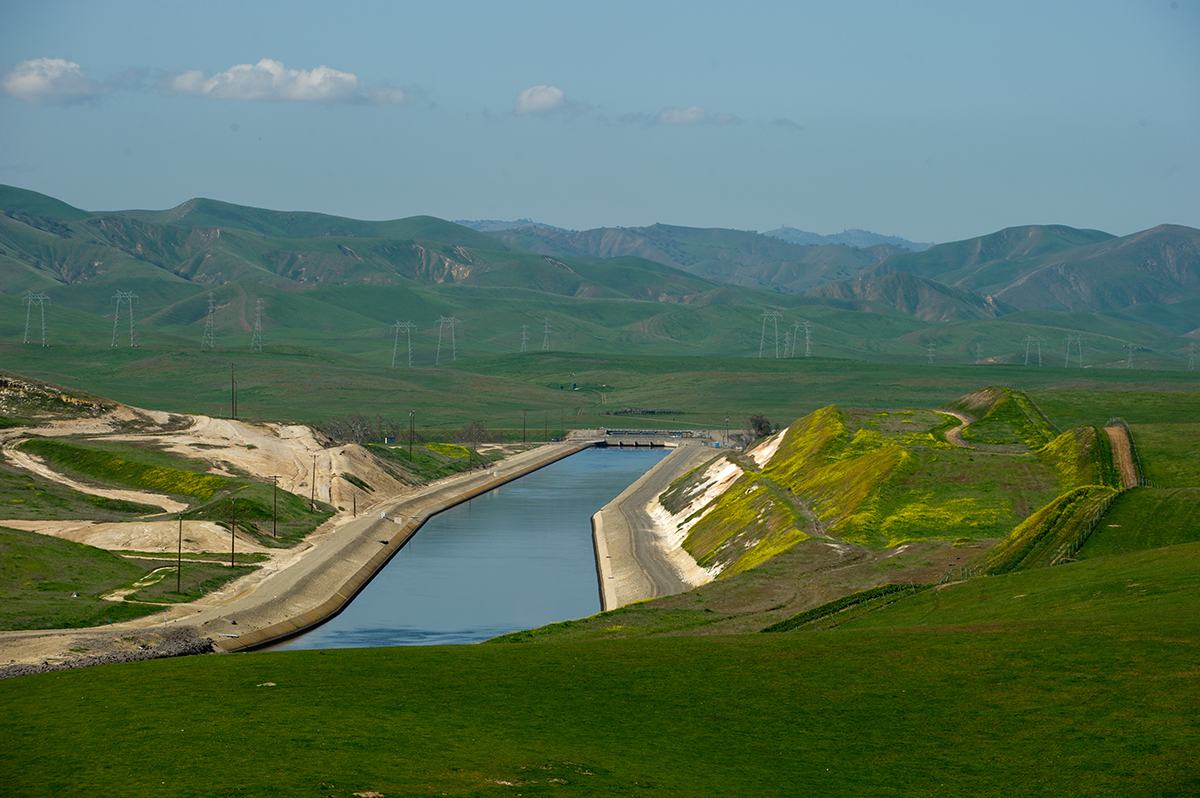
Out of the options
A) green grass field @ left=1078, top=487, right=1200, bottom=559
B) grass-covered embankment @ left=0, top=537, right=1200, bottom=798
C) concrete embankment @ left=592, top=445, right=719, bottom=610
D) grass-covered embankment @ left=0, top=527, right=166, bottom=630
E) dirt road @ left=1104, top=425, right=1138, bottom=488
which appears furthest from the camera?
concrete embankment @ left=592, top=445, right=719, bottom=610

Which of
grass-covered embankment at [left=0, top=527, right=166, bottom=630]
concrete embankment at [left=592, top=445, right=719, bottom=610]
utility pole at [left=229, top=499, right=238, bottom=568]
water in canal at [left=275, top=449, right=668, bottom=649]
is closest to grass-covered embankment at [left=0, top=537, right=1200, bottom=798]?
grass-covered embankment at [left=0, top=527, right=166, bottom=630]

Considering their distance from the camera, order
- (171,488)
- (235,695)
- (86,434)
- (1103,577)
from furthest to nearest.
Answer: (86,434)
(171,488)
(1103,577)
(235,695)

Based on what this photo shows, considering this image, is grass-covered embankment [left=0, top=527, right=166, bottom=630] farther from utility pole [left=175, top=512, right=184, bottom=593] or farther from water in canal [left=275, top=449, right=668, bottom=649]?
water in canal [left=275, top=449, right=668, bottom=649]

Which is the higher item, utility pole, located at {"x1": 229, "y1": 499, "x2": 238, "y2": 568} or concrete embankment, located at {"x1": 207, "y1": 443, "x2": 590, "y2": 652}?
utility pole, located at {"x1": 229, "y1": 499, "x2": 238, "y2": 568}

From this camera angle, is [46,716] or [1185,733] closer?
[1185,733]

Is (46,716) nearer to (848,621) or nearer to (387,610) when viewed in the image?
(848,621)

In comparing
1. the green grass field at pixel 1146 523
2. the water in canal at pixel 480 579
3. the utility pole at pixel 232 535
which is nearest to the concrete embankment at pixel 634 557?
the water in canal at pixel 480 579

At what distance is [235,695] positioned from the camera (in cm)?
3938

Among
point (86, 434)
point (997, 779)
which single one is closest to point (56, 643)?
point (997, 779)

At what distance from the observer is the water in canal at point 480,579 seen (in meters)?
87.9

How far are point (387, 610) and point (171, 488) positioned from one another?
5134 centimetres

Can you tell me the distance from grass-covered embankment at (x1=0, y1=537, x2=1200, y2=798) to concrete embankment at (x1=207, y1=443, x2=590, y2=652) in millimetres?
35390

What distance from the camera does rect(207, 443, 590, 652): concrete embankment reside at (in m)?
80.2

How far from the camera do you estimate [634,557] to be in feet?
361
